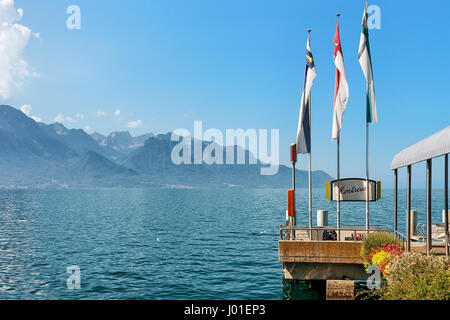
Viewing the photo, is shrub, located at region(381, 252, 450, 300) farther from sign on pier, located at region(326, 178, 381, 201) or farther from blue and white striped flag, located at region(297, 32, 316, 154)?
blue and white striped flag, located at region(297, 32, 316, 154)

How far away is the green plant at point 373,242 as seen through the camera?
19547mm

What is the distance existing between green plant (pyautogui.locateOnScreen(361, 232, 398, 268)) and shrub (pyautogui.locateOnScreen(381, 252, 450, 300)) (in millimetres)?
2912

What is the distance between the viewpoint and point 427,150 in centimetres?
1622

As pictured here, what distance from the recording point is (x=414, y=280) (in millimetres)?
13625

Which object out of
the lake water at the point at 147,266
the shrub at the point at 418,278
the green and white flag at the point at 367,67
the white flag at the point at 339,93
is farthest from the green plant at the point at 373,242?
the white flag at the point at 339,93

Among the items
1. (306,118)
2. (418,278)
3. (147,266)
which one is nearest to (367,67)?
(306,118)

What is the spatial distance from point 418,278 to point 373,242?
566 cm

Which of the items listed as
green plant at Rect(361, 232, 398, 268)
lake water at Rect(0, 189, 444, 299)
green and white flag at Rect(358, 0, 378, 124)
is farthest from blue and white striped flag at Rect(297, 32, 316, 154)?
lake water at Rect(0, 189, 444, 299)

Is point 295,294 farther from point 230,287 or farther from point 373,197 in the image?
point 373,197

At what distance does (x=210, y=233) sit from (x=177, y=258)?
2144cm

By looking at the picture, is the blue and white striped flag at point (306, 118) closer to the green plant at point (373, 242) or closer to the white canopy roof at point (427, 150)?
the white canopy roof at point (427, 150)

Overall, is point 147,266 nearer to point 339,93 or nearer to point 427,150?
point 339,93

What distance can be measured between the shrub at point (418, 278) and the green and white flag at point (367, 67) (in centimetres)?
887
